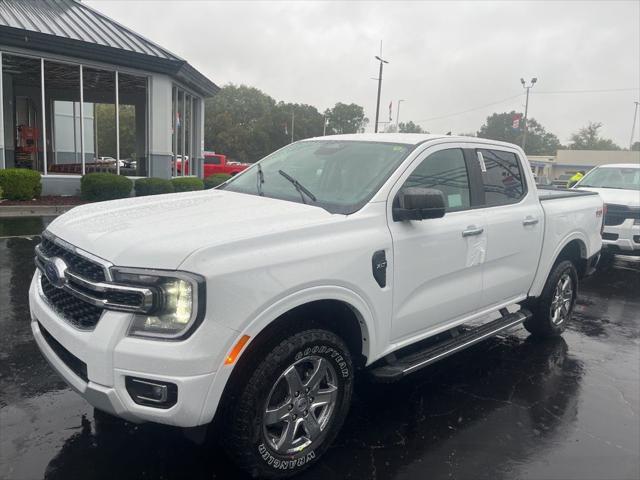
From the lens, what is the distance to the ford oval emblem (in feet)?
8.98

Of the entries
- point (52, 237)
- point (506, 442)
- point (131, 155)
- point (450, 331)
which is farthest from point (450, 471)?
point (131, 155)

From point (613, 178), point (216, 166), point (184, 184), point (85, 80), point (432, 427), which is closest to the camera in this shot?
point (432, 427)

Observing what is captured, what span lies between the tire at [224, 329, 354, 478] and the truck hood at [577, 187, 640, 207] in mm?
7397

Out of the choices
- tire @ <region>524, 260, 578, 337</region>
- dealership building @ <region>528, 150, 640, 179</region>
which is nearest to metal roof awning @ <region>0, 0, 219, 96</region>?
tire @ <region>524, 260, 578, 337</region>

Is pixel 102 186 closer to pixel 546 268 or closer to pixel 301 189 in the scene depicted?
pixel 301 189

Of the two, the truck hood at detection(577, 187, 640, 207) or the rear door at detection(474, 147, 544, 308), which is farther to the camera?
the truck hood at detection(577, 187, 640, 207)

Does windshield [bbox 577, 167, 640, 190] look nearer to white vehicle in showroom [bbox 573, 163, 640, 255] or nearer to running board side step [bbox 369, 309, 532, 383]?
white vehicle in showroom [bbox 573, 163, 640, 255]

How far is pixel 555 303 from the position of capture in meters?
5.25

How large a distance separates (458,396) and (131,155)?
74.5 metres

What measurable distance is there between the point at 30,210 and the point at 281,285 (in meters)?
11.5

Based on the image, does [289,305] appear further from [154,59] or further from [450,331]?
[154,59]

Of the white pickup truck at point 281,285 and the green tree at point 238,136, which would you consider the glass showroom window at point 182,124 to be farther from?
the green tree at point 238,136

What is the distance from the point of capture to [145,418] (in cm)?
240

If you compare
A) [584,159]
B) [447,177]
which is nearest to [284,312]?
[447,177]
